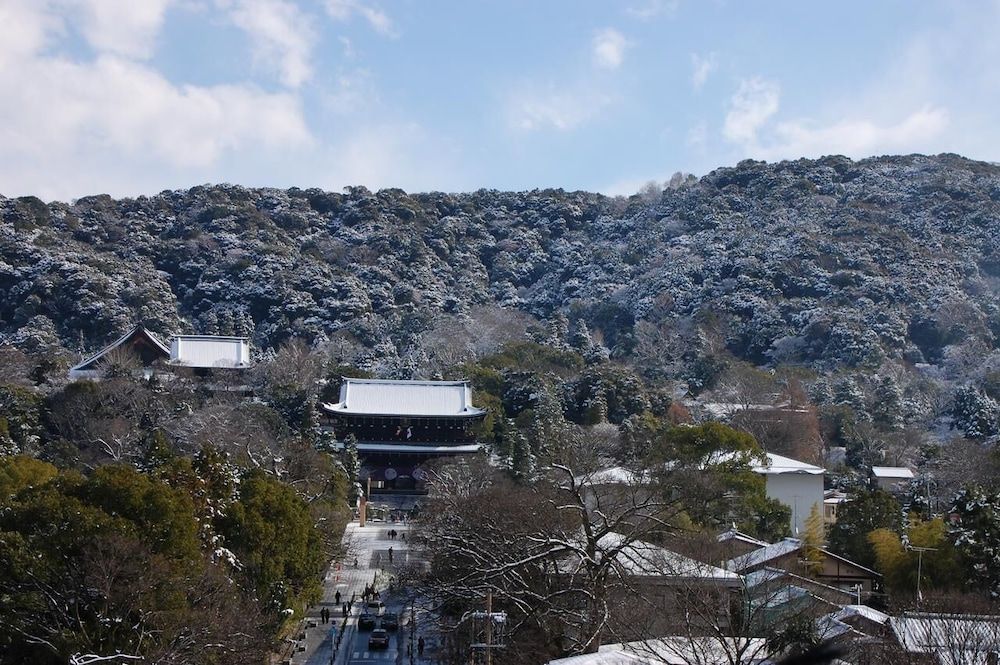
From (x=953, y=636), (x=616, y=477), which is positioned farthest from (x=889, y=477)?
(x=953, y=636)

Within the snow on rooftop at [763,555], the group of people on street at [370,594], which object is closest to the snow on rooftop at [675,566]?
the snow on rooftop at [763,555]

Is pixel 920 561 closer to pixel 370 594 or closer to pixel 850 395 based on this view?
pixel 370 594

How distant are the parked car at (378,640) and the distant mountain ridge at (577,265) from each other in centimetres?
3565

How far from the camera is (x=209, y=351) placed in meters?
55.0

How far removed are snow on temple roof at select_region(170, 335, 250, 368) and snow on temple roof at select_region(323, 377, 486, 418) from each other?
695 centimetres

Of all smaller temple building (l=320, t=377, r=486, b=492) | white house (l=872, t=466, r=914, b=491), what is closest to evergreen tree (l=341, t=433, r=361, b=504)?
smaller temple building (l=320, t=377, r=486, b=492)

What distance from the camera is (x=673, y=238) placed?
89375 mm

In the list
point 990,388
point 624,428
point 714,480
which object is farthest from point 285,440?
point 990,388

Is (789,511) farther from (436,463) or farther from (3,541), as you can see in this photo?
(3,541)

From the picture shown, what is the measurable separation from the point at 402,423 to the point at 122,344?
13.4 metres

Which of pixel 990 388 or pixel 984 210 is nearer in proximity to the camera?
pixel 990 388

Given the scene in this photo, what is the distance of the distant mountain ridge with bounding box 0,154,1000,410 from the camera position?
219 ft

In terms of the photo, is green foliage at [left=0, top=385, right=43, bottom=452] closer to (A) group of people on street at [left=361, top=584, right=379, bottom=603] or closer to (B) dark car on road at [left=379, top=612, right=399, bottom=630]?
(A) group of people on street at [left=361, top=584, right=379, bottom=603]

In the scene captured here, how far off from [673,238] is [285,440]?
55.2 m
